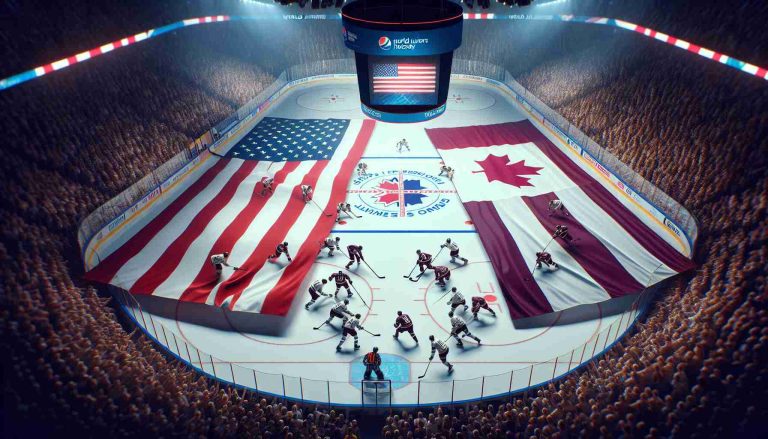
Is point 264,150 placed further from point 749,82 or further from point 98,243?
point 749,82

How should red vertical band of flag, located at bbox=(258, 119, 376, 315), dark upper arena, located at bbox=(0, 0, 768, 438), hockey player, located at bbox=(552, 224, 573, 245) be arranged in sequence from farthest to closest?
hockey player, located at bbox=(552, 224, 573, 245) < red vertical band of flag, located at bbox=(258, 119, 376, 315) < dark upper arena, located at bbox=(0, 0, 768, 438)

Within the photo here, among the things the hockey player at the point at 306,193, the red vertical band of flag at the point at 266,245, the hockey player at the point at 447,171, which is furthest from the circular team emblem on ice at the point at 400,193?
the red vertical band of flag at the point at 266,245

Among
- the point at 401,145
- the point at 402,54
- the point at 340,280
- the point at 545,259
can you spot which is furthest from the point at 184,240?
the point at 401,145

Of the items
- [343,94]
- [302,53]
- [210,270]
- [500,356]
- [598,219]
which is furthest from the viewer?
[302,53]

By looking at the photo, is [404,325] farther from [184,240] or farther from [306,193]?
[184,240]

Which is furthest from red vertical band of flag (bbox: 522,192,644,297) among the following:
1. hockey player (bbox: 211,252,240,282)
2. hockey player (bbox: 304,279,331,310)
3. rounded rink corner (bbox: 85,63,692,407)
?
hockey player (bbox: 211,252,240,282)

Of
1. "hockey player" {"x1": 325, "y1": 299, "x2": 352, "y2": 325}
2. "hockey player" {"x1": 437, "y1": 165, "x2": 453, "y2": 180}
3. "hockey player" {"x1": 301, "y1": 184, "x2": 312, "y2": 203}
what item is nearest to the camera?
"hockey player" {"x1": 325, "y1": 299, "x2": 352, "y2": 325}

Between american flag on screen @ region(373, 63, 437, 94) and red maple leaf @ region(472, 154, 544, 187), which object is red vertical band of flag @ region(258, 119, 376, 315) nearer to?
american flag on screen @ region(373, 63, 437, 94)

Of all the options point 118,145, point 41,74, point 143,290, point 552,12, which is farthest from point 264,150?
point 552,12
